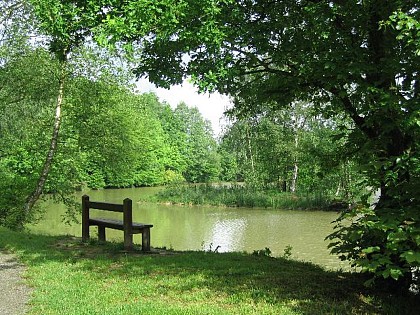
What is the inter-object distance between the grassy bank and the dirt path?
75.7 ft

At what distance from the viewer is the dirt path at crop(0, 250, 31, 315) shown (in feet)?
18.6

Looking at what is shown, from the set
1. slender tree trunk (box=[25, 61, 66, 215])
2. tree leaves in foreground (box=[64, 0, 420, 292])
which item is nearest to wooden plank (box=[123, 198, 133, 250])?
tree leaves in foreground (box=[64, 0, 420, 292])

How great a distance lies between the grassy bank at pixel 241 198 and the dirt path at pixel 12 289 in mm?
23079

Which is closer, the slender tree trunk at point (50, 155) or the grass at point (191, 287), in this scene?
the grass at point (191, 287)

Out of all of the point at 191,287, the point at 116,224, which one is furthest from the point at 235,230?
the point at 191,287

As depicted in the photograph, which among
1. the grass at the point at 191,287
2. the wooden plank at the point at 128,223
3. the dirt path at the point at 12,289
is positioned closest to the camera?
the grass at the point at 191,287

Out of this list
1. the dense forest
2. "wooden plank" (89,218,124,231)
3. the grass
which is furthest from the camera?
"wooden plank" (89,218,124,231)

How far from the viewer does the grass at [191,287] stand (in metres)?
5.54

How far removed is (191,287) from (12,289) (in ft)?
8.71

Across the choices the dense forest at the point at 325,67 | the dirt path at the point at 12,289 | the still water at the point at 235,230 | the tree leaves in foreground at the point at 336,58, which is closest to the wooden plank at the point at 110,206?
the dirt path at the point at 12,289

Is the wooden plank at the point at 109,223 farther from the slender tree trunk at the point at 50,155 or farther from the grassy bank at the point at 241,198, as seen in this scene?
the grassy bank at the point at 241,198

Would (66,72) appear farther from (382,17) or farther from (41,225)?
(382,17)

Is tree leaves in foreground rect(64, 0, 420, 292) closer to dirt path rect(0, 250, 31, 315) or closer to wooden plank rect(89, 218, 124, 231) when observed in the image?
dirt path rect(0, 250, 31, 315)

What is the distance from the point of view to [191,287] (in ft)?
21.4
